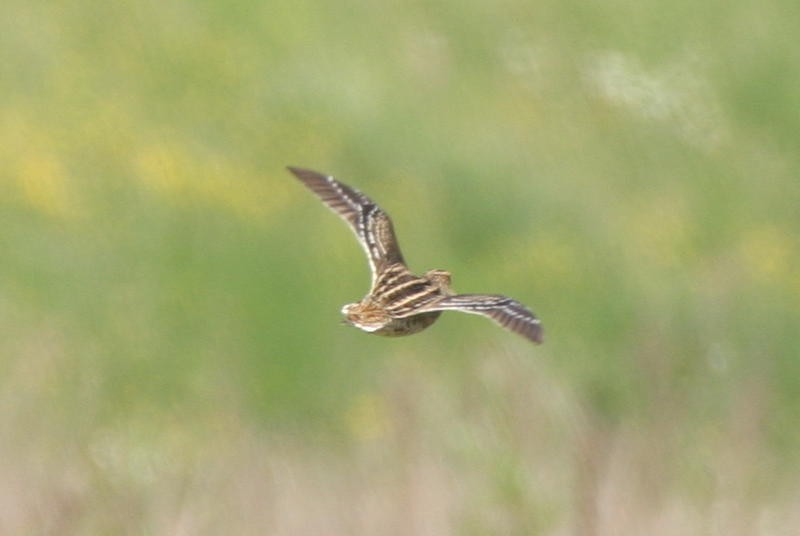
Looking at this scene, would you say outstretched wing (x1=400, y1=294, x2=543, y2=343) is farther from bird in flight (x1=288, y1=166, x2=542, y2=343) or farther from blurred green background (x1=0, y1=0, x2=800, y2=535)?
blurred green background (x1=0, y1=0, x2=800, y2=535)

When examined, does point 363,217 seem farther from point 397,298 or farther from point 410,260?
point 410,260

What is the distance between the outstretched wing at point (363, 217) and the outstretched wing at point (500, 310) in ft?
2.37

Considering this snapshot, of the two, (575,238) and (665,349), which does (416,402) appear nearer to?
(665,349)

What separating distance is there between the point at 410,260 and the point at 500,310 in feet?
25.5

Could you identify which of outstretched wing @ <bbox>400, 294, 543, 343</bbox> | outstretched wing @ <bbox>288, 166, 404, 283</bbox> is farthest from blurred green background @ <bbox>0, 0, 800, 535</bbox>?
outstretched wing @ <bbox>400, 294, 543, 343</bbox>

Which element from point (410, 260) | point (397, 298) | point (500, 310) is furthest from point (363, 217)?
point (410, 260)

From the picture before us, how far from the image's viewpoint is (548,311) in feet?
51.7

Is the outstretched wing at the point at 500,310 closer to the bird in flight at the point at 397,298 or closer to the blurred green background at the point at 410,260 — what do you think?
the bird in flight at the point at 397,298

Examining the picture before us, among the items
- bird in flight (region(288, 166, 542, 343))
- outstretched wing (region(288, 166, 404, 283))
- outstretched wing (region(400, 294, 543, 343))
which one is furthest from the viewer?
outstretched wing (region(288, 166, 404, 283))

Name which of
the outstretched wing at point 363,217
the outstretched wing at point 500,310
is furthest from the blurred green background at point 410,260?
the outstretched wing at point 500,310

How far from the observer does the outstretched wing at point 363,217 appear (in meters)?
8.47

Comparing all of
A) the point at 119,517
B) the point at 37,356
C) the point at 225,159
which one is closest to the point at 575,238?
the point at 225,159

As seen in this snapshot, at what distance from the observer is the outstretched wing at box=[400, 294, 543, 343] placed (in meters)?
7.34

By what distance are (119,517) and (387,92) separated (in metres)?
8.61
